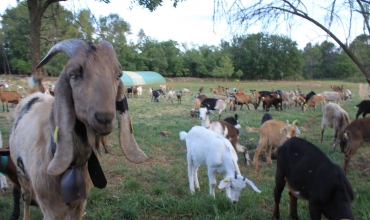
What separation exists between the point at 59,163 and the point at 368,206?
445 centimetres

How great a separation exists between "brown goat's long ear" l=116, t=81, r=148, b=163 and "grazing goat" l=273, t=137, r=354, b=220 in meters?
2.42

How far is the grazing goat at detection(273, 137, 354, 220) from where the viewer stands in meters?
3.20

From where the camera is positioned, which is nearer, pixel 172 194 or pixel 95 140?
pixel 95 140

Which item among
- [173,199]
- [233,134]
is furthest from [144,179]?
[233,134]

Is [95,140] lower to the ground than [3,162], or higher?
higher

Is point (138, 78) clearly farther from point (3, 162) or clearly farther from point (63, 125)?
point (63, 125)

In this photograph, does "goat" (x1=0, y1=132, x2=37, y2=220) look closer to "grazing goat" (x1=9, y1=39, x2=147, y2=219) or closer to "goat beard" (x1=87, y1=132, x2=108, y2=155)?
"grazing goat" (x1=9, y1=39, x2=147, y2=219)

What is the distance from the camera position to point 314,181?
3504 mm

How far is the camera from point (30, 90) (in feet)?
13.1

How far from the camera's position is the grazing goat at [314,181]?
3199 mm

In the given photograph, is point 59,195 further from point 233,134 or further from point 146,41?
point 146,41

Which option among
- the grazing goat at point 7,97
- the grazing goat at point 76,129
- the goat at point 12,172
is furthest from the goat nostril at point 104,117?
the grazing goat at point 7,97

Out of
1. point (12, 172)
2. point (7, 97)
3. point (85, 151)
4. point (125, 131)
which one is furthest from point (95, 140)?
point (7, 97)

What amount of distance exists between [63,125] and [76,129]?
0.37ft
